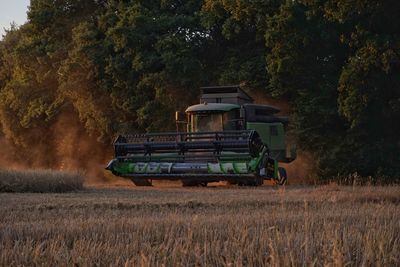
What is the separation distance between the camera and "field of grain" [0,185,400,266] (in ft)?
15.2

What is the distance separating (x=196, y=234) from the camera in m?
6.14

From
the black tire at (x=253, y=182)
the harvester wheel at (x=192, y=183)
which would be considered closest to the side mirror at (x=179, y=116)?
the harvester wheel at (x=192, y=183)

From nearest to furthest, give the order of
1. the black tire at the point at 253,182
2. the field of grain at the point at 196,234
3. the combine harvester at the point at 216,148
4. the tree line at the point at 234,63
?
the field of grain at the point at 196,234 < the black tire at the point at 253,182 < the combine harvester at the point at 216,148 < the tree line at the point at 234,63

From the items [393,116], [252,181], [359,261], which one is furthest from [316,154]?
[359,261]

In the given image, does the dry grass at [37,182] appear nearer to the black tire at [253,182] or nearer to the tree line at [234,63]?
the black tire at [253,182]

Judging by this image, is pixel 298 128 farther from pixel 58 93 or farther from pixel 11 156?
pixel 11 156

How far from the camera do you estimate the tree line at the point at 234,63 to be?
733 inches

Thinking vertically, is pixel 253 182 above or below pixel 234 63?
below

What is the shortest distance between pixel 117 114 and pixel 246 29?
19.9ft

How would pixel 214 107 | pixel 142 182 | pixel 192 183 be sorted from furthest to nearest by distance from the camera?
pixel 214 107 < pixel 142 182 < pixel 192 183

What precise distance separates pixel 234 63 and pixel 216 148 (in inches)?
256

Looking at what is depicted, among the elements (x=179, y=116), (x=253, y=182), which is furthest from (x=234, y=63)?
(x=253, y=182)

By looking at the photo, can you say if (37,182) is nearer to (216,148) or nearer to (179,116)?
(216,148)

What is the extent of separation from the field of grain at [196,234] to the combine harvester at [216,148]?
16.4 ft
